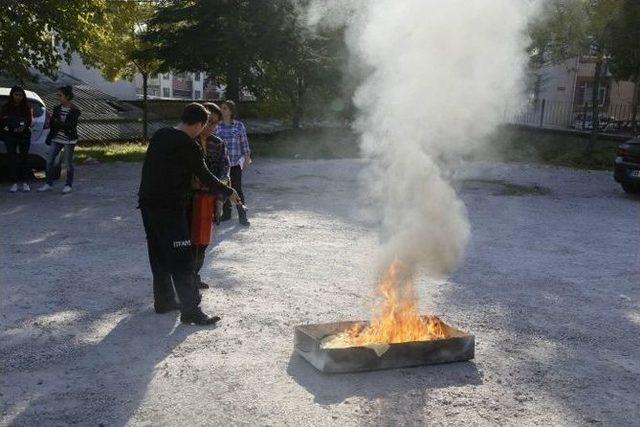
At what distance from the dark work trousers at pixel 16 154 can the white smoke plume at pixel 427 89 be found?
8.37 m

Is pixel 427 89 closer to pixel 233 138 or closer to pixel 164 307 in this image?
pixel 164 307

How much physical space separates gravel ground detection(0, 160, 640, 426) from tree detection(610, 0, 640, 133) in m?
10.0

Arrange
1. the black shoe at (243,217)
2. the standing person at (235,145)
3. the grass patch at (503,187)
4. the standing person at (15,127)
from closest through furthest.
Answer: the standing person at (235,145), the black shoe at (243,217), the standing person at (15,127), the grass patch at (503,187)

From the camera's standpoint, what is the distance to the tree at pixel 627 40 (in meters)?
18.5

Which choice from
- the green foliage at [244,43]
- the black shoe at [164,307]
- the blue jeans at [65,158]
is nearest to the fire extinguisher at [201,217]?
the black shoe at [164,307]

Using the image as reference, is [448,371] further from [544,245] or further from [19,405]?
[544,245]

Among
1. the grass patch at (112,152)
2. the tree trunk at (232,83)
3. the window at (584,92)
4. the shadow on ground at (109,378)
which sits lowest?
the shadow on ground at (109,378)

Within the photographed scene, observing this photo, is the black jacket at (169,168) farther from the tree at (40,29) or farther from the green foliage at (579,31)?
the green foliage at (579,31)

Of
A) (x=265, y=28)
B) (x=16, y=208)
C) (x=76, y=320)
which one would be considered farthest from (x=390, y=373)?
(x=265, y=28)

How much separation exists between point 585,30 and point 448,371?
15356mm

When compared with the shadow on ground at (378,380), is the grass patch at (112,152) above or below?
above

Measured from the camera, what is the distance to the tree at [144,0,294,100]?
1859cm

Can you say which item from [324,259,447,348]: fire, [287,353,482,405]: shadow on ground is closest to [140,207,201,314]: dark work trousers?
[287,353,482,405]: shadow on ground

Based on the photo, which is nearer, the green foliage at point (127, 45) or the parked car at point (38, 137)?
the parked car at point (38, 137)
